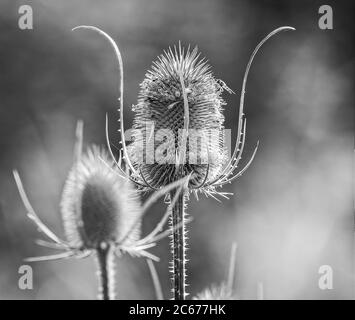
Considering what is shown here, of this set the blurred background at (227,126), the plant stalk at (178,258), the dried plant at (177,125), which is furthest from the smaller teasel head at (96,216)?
the blurred background at (227,126)

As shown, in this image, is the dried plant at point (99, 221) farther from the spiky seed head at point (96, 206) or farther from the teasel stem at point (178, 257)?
the teasel stem at point (178, 257)

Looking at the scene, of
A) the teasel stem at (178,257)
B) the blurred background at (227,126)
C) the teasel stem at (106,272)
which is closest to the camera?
the teasel stem at (106,272)

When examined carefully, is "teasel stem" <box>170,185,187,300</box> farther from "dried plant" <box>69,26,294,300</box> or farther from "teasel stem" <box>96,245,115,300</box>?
"teasel stem" <box>96,245,115,300</box>

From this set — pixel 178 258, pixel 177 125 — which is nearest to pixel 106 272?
pixel 178 258

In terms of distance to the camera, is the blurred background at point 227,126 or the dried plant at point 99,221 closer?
the dried plant at point 99,221

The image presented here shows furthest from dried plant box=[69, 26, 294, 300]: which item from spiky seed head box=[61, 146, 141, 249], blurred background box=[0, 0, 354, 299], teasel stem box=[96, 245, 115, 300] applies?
blurred background box=[0, 0, 354, 299]

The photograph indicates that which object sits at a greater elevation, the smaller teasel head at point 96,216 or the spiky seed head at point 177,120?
the spiky seed head at point 177,120
